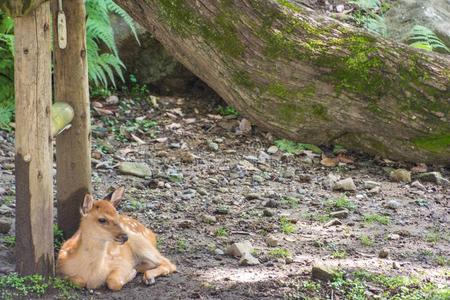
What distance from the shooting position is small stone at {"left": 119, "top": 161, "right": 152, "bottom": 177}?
7.18 m

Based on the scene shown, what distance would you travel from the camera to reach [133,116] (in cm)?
877

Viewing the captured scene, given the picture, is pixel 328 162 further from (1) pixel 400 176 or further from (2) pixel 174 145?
(2) pixel 174 145

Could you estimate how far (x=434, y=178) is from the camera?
7.36 m

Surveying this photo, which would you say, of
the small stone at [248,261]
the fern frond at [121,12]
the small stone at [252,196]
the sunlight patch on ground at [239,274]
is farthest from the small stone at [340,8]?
the sunlight patch on ground at [239,274]

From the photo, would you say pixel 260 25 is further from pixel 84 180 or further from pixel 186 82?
pixel 186 82

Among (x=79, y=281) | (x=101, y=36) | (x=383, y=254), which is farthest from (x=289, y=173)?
(x=79, y=281)

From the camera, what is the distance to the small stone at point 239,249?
5387 millimetres

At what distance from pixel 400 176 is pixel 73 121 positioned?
3292 millimetres

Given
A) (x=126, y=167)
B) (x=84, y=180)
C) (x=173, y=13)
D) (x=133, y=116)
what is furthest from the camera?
(x=133, y=116)

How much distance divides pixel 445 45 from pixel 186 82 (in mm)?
3151

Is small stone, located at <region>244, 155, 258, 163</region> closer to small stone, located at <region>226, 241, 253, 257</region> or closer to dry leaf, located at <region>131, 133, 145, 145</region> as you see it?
dry leaf, located at <region>131, 133, 145, 145</region>

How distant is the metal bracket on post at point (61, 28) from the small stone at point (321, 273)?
6.61 feet

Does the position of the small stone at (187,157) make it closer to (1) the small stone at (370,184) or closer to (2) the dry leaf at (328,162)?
(2) the dry leaf at (328,162)

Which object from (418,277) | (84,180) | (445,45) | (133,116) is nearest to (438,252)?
(418,277)
